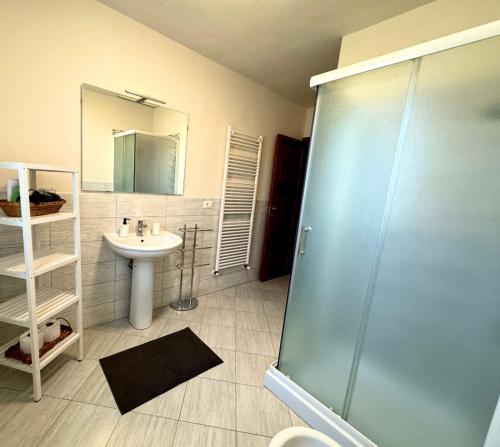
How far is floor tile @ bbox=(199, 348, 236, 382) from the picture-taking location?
5.48 feet

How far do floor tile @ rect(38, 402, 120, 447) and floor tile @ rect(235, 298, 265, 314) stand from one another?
1462 millimetres

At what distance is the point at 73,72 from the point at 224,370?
2.36 metres

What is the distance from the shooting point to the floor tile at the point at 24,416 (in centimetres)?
116

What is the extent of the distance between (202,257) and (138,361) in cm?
122

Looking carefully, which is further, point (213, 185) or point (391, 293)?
point (213, 185)

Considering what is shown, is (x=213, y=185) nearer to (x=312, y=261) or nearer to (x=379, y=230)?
(x=312, y=261)

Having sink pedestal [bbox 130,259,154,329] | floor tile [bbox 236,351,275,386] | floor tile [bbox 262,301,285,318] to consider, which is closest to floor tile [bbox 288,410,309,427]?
floor tile [bbox 236,351,275,386]

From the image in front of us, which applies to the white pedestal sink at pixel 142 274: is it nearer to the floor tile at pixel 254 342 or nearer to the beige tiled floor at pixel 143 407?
the beige tiled floor at pixel 143 407

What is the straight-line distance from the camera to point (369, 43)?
1.66 metres

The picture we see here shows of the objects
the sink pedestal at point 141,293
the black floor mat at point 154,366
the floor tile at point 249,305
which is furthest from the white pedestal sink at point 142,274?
the floor tile at point 249,305

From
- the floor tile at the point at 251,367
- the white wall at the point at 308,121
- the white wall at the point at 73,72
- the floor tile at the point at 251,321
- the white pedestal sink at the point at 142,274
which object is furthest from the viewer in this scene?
the white wall at the point at 308,121

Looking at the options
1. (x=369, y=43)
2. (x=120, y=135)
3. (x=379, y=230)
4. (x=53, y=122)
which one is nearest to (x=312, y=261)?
(x=379, y=230)

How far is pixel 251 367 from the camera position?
1.79m

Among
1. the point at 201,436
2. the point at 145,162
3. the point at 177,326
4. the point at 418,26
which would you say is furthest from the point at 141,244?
the point at 418,26
